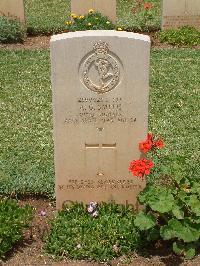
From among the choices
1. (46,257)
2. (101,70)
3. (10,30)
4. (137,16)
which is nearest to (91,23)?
(10,30)

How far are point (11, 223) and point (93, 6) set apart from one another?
7.15 meters

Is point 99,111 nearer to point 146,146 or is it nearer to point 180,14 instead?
point 146,146

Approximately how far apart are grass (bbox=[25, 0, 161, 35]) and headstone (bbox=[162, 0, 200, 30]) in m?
0.55

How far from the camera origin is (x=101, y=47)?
176 inches

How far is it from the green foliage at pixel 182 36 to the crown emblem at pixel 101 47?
642 cm

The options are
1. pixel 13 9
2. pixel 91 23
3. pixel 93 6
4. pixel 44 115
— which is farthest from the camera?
pixel 13 9

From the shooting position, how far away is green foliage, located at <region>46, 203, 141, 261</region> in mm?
4648

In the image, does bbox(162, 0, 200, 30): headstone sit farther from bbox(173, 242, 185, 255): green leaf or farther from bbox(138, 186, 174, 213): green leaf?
bbox(173, 242, 185, 255): green leaf

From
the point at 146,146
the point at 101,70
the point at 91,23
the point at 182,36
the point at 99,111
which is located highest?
the point at 101,70

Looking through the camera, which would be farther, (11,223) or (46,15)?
(46,15)

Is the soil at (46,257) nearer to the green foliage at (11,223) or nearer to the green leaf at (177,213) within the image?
the green foliage at (11,223)

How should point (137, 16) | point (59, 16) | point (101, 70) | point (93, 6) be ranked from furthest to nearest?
point (59, 16), point (137, 16), point (93, 6), point (101, 70)

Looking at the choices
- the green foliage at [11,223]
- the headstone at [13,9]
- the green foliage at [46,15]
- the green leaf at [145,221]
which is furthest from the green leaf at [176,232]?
the green foliage at [46,15]

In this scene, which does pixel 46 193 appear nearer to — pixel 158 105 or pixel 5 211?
pixel 5 211
